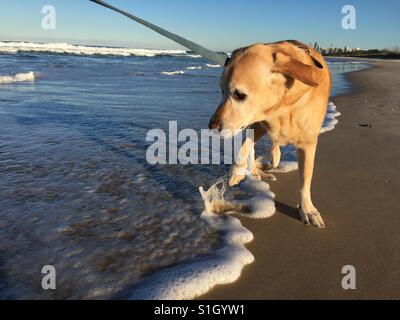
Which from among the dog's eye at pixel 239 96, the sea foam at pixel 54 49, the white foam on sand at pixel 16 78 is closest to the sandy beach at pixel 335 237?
the dog's eye at pixel 239 96

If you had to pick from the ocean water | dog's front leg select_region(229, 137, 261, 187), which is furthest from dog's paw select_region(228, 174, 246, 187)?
the ocean water

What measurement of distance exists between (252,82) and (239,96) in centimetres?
14

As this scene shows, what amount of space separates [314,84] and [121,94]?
25.5ft

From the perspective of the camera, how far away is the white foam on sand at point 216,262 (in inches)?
87.1

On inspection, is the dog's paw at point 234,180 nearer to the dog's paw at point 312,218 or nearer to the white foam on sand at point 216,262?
the white foam on sand at point 216,262

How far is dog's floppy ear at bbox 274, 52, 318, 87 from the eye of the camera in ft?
8.66

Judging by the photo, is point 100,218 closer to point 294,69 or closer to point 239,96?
point 239,96

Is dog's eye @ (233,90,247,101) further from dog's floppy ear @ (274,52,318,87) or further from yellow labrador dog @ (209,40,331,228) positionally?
dog's floppy ear @ (274,52,318,87)

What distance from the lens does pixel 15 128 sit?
221 inches

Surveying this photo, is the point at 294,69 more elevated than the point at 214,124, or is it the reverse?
the point at 294,69

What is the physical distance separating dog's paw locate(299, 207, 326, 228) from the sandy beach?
0.21 ft

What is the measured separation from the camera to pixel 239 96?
9.09ft

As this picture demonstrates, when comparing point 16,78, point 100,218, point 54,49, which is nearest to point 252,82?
point 100,218
